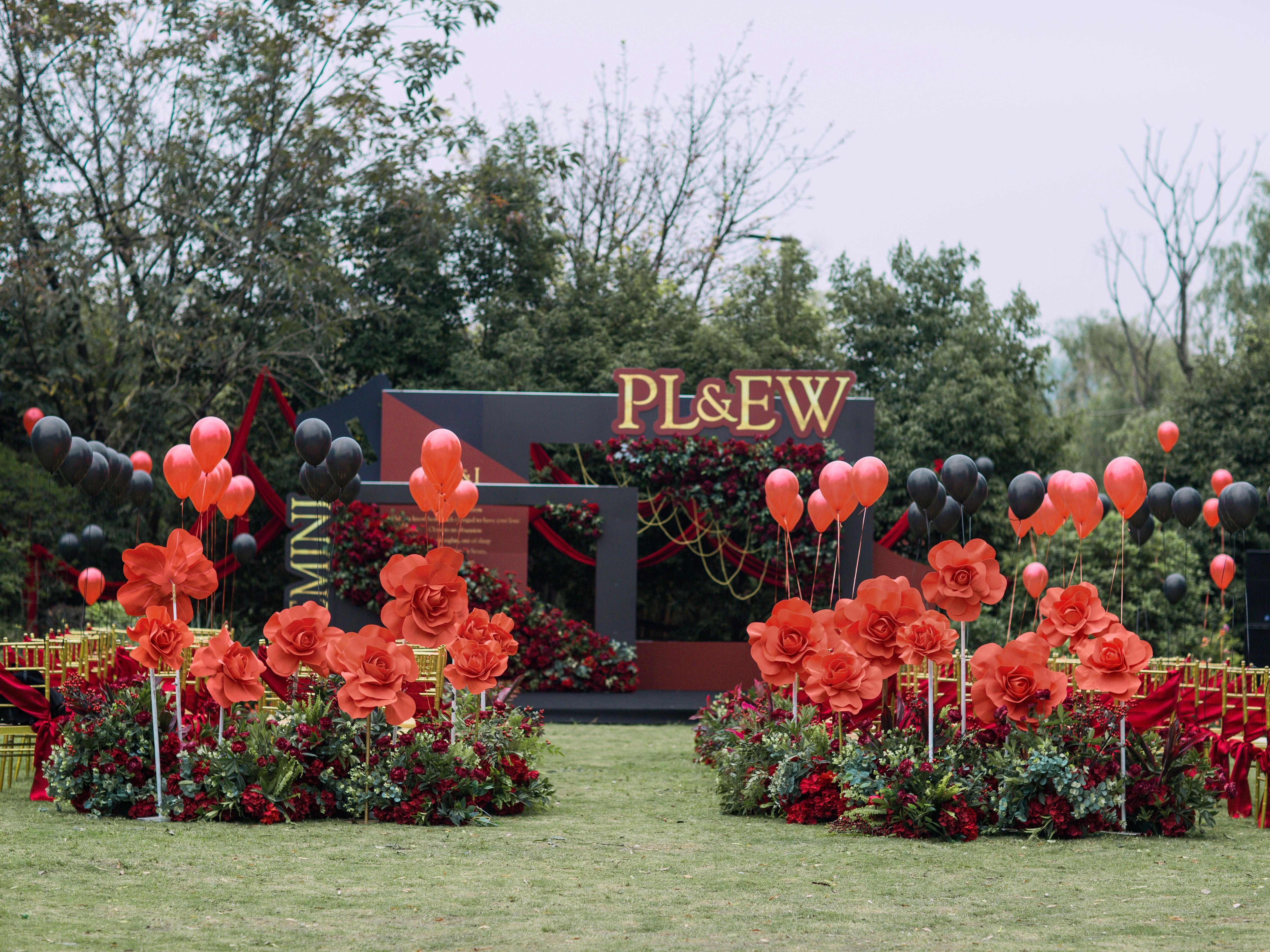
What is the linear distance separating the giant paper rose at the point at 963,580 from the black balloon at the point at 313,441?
3988 mm

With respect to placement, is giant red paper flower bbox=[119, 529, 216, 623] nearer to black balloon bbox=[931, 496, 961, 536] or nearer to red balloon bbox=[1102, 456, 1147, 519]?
red balloon bbox=[1102, 456, 1147, 519]

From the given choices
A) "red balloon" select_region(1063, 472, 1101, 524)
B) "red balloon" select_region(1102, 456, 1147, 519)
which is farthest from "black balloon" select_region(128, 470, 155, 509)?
"red balloon" select_region(1102, 456, 1147, 519)

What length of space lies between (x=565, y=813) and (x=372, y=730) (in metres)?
1.28

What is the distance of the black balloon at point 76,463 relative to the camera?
331 inches

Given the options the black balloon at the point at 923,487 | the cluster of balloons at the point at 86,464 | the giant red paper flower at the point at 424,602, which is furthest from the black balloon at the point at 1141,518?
the cluster of balloons at the point at 86,464

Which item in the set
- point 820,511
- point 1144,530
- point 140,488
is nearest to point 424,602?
point 820,511

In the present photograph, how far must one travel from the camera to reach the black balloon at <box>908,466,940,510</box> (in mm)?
9359

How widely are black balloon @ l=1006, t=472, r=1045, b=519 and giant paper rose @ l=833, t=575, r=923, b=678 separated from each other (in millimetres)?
1625

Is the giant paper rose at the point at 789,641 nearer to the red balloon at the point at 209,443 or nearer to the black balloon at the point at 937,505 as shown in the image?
the black balloon at the point at 937,505

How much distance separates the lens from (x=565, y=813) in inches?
303

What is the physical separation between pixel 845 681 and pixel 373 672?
101 inches

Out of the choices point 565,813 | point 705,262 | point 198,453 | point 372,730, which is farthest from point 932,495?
point 705,262

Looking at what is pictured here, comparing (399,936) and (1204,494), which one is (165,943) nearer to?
(399,936)

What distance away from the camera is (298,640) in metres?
7.09
